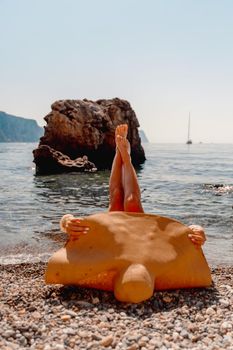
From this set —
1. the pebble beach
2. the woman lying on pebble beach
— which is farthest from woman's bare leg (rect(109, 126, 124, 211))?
the pebble beach

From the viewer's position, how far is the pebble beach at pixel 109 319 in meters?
3.88

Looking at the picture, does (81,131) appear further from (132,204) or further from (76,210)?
(132,204)

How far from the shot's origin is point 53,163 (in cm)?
3684

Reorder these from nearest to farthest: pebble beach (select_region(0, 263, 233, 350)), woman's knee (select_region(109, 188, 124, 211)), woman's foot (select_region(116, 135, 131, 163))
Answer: pebble beach (select_region(0, 263, 233, 350))
woman's knee (select_region(109, 188, 124, 211))
woman's foot (select_region(116, 135, 131, 163))

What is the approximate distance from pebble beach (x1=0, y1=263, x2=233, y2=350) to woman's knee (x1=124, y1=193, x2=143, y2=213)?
150cm

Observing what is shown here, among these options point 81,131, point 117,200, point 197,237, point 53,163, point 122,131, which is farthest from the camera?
point 81,131

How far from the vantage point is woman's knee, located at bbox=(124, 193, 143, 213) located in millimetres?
6277

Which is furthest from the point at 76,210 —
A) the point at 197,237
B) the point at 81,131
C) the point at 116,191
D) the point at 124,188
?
the point at 81,131

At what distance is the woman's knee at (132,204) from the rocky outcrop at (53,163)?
98.4 ft

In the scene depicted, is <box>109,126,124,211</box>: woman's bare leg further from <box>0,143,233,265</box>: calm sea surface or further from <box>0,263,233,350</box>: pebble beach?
<box>0,143,233,265</box>: calm sea surface

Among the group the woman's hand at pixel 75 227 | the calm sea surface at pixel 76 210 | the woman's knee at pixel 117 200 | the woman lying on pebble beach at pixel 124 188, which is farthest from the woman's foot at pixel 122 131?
the calm sea surface at pixel 76 210

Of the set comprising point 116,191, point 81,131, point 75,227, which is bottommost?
point 75,227

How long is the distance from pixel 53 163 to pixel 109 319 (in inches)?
1302

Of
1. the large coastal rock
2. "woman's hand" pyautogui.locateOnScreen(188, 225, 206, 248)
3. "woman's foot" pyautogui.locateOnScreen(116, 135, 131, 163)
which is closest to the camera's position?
"woman's hand" pyautogui.locateOnScreen(188, 225, 206, 248)
